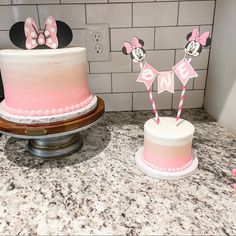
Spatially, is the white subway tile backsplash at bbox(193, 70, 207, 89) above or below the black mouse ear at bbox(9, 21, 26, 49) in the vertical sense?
below

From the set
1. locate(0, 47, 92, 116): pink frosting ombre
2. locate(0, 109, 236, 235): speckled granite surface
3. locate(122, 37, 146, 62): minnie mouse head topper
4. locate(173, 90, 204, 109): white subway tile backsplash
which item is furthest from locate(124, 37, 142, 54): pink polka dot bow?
locate(173, 90, 204, 109): white subway tile backsplash

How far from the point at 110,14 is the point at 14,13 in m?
0.32

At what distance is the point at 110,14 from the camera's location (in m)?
0.83

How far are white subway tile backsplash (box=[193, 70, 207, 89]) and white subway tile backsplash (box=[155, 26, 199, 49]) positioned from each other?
0.13 m

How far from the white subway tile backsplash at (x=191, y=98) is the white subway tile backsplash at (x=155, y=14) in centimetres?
27

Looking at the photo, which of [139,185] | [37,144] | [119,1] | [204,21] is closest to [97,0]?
[119,1]

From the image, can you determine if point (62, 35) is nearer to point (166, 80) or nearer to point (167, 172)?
point (166, 80)

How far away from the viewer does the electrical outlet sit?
0.84 metres

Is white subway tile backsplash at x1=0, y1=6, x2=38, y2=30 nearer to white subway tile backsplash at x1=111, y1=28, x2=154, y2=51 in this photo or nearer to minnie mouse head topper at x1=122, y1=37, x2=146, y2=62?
white subway tile backsplash at x1=111, y1=28, x2=154, y2=51

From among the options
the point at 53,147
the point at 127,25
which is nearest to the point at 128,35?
the point at 127,25

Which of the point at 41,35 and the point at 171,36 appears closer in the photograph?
the point at 41,35

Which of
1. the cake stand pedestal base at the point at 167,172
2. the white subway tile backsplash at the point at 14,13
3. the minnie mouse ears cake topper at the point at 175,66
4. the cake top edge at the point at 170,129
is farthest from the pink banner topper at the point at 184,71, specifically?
the white subway tile backsplash at the point at 14,13

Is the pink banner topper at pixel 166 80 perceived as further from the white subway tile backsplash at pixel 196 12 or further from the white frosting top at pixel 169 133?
the white subway tile backsplash at pixel 196 12

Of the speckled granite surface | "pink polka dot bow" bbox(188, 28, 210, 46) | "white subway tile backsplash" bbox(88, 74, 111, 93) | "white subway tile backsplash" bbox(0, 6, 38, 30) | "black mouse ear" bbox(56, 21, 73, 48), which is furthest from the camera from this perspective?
"white subway tile backsplash" bbox(88, 74, 111, 93)
